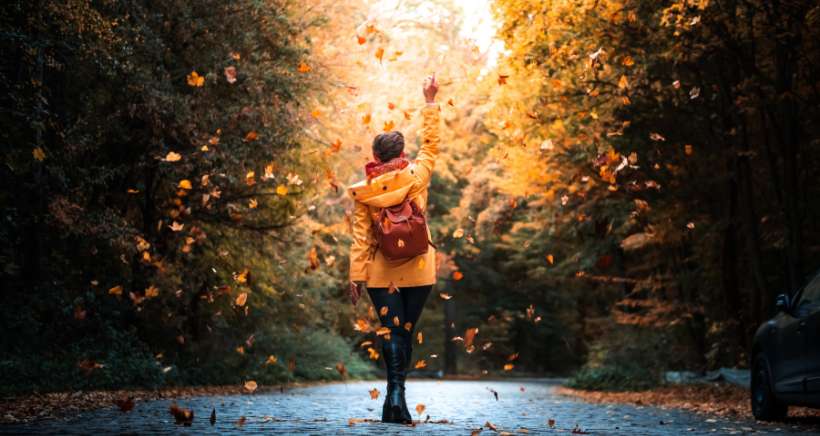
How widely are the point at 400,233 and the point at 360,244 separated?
1.35 feet

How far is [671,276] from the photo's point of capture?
23484 mm

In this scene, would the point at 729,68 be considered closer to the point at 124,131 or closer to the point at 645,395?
the point at 645,395

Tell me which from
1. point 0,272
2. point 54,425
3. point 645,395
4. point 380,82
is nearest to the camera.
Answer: point 54,425

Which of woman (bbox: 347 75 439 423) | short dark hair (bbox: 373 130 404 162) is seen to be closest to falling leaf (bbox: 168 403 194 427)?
woman (bbox: 347 75 439 423)

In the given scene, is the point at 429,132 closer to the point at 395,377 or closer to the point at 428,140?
the point at 428,140

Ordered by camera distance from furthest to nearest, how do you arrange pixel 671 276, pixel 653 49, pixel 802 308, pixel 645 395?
pixel 671 276 → pixel 645 395 → pixel 653 49 → pixel 802 308

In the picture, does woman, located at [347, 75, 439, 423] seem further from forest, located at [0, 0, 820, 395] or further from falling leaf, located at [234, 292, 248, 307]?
falling leaf, located at [234, 292, 248, 307]

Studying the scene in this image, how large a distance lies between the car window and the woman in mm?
3825

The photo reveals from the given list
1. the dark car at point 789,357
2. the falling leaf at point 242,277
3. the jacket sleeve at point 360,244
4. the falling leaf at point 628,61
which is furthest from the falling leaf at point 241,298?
the dark car at point 789,357

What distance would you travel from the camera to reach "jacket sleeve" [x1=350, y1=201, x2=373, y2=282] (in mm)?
8570

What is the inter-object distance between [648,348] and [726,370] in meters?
5.99

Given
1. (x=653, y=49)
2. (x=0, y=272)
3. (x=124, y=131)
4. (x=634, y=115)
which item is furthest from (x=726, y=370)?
(x=0, y=272)

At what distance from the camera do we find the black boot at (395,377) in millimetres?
8453

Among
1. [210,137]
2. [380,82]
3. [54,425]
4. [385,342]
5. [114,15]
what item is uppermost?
[380,82]
